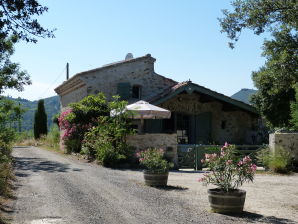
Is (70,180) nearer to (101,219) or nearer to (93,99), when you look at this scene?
(101,219)

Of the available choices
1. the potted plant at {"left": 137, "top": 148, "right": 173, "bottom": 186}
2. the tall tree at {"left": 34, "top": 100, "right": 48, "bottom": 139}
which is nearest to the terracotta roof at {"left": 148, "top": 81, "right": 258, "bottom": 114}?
the potted plant at {"left": 137, "top": 148, "right": 173, "bottom": 186}

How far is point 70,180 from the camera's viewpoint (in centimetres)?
1047

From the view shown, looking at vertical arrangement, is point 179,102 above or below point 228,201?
above

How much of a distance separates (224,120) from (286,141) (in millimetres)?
7898

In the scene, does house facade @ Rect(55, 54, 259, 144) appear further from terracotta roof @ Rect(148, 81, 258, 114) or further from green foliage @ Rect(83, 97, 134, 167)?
green foliage @ Rect(83, 97, 134, 167)

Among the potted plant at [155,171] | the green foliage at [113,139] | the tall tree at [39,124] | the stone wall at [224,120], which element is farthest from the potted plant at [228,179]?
the tall tree at [39,124]

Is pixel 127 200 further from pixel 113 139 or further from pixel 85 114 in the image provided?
pixel 85 114

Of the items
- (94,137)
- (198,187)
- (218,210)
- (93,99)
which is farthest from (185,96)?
(218,210)

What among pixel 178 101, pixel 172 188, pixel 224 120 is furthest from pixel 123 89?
pixel 172 188

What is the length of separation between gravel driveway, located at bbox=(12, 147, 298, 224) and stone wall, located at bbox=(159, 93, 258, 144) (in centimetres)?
905

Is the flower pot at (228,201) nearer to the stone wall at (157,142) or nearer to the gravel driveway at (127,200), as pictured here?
the gravel driveway at (127,200)

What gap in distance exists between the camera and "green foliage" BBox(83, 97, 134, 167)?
14039mm

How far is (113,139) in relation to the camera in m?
14.6

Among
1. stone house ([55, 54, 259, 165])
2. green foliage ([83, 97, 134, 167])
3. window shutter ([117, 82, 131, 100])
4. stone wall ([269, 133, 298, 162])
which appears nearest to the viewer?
green foliage ([83, 97, 134, 167])
